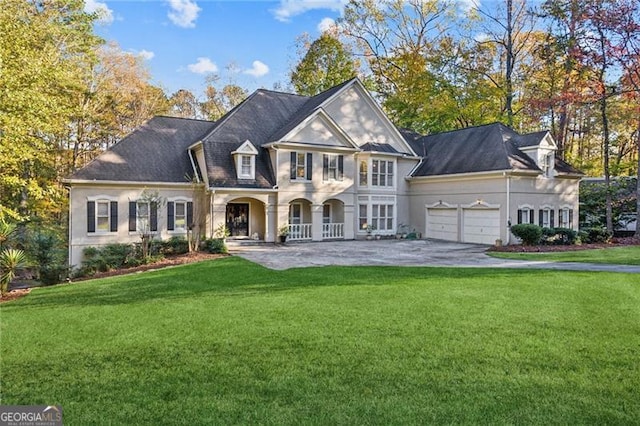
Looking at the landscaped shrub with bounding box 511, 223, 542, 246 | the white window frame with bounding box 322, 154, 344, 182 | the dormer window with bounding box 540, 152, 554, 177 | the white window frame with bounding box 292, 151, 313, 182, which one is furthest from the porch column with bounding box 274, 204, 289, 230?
the dormer window with bounding box 540, 152, 554, 177

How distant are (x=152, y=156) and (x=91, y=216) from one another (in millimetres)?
4219

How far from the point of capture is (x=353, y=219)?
2506 cm

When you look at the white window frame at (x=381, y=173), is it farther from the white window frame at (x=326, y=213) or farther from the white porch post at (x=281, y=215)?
the white porch post at (x=281, y=215)

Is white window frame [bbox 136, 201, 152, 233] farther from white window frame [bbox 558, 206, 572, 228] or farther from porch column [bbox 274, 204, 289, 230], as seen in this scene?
white window frame [bbox 558, 206, 572, 228]

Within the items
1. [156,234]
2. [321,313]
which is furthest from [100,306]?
[156,234]

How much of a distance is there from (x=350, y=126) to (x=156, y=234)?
12.5 m

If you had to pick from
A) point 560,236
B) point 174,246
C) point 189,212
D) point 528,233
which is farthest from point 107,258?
point 560,236

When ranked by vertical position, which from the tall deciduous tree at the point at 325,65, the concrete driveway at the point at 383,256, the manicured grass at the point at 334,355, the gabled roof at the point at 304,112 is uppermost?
the tall deciduous tree at the point at 325,65

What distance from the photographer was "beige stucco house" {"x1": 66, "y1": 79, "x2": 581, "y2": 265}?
Result: 20.7 meters

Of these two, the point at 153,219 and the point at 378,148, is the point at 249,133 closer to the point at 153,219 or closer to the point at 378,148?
the point at 153,219

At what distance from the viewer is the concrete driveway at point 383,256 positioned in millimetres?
14812
